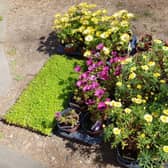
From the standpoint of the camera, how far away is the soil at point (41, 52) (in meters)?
4.97

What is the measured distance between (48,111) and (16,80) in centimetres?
107

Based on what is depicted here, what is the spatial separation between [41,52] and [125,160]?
292 centimetres

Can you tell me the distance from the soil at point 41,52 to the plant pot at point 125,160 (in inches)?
5.4

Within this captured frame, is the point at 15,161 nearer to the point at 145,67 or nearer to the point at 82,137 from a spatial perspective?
the point at 82,137

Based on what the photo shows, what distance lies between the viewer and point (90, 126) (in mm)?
5180

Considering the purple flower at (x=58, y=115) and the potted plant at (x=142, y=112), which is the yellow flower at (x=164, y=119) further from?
the purple flower at (x=58, y=115)

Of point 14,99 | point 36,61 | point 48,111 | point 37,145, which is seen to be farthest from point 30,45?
point 37,145

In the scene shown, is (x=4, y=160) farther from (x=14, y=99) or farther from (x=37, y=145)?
(x=14, y=99)

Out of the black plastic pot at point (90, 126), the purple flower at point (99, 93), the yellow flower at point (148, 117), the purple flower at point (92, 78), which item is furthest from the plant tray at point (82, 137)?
the yellow flower at point (148, 117)

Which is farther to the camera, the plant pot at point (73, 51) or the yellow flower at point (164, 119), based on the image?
the plant pot at point (73, 51)

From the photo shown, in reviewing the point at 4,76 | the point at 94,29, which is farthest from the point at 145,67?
the point at 4,76

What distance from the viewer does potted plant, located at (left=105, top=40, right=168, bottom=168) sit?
422cm

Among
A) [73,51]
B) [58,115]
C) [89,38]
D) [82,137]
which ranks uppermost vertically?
[89,38]

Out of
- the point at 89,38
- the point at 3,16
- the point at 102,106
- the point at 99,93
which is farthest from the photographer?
the point at 3,16
